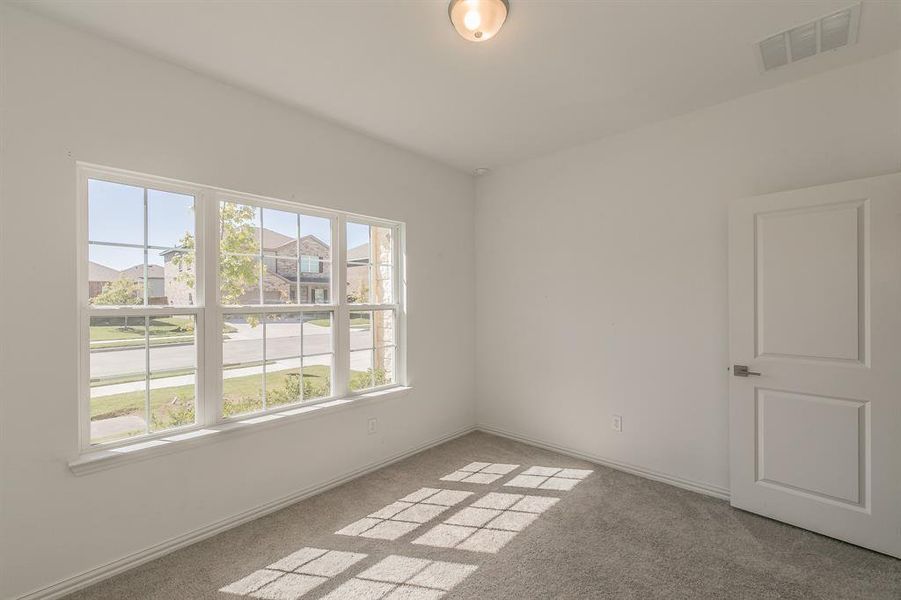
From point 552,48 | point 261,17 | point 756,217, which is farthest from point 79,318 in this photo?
point 756,217

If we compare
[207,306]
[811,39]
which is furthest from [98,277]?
[811,39]

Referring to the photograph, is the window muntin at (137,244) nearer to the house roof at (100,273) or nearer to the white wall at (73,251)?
the house roof at (100,273)

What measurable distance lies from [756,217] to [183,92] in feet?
11.9

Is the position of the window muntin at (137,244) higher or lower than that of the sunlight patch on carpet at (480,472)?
higher

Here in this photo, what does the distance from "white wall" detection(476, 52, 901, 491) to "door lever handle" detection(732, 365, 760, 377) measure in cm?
16

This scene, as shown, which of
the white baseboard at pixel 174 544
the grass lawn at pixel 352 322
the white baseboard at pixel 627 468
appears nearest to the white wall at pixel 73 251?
the white baseboard at pixel 174 544

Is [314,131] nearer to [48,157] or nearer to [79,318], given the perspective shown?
[48,157]

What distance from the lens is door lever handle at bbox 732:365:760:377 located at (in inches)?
103

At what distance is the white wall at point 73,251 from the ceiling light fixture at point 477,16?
1522 mm

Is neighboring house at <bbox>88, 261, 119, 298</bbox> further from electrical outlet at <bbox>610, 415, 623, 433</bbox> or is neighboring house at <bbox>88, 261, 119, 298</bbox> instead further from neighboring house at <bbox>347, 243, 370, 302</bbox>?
electrical outlet at <bbox>610, 415, 623, 433</bbox>

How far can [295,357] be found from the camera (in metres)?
2.95

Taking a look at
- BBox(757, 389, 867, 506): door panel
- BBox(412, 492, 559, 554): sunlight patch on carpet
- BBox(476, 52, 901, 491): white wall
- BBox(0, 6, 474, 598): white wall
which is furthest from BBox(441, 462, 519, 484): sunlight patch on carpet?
BBox(757, 389, 867, 506): door panel

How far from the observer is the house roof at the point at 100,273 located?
2.13 m

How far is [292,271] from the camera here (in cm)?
298
